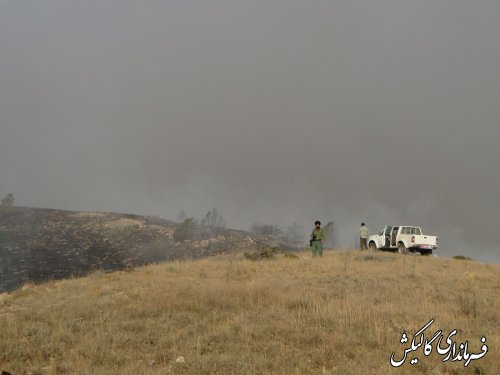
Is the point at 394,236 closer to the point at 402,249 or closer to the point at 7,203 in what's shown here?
the point at 402,249

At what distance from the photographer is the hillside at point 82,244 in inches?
969

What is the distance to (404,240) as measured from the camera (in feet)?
89.2

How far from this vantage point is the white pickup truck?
87.2ft

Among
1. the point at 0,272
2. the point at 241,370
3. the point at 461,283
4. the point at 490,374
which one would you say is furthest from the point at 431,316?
the point at 0,272

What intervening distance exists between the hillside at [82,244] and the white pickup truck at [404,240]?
12.8m

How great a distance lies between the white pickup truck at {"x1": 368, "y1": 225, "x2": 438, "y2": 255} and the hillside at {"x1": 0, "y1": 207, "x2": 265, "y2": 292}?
12.8 meters

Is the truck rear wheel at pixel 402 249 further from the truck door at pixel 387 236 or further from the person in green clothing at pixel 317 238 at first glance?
the person in green clothing at pixel 317 238

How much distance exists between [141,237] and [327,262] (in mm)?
23209

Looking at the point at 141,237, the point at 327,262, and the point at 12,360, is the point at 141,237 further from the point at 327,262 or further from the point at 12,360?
the point at 12,360

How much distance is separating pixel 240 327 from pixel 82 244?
99.0ft

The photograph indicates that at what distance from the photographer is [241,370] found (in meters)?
5.49

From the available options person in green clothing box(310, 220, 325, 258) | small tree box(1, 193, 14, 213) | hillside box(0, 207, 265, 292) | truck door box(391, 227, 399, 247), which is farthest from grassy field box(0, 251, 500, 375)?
small tree box(1, 193, 14, 213)

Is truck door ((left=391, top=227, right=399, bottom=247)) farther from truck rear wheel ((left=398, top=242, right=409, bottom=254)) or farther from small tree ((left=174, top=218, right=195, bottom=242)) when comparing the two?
small tree ((left=174, top=218, right=195, bottom=242))

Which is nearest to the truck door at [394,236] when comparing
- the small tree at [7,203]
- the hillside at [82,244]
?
the hillside at [82,244]
